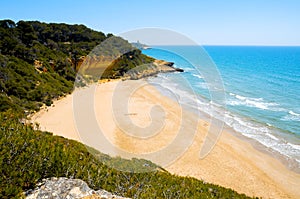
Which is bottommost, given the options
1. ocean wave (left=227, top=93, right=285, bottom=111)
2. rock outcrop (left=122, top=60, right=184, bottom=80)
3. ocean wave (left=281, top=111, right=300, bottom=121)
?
ocean wave (left=281, top=111, right=300, bottom=121)

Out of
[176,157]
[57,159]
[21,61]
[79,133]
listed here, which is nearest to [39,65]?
[21,61]

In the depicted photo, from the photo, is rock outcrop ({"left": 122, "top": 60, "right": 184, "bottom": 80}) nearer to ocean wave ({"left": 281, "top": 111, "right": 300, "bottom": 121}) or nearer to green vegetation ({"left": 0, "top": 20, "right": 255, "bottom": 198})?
green vegetation ({"left": 0, "top": 20, "right": 255, "bottom": 198})

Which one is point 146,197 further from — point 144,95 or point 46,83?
point 144,95

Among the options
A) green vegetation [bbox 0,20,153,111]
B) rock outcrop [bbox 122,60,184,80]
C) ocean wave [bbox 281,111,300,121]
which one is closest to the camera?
green vegetation [bbox 0,20,153,111]

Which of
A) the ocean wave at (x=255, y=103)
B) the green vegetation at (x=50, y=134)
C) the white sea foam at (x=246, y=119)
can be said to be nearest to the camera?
the green vegetation at (x=50, y=134)

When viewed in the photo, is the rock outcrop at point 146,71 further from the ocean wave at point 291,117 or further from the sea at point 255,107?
the ocean wave at point 291,117

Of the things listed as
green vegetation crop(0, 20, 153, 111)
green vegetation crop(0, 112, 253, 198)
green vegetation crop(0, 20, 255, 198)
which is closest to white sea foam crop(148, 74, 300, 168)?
green vegetation crop(0, 20, 255, 198)

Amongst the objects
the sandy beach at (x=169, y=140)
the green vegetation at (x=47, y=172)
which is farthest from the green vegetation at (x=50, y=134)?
the sandy beach at (x=169, y=140)
